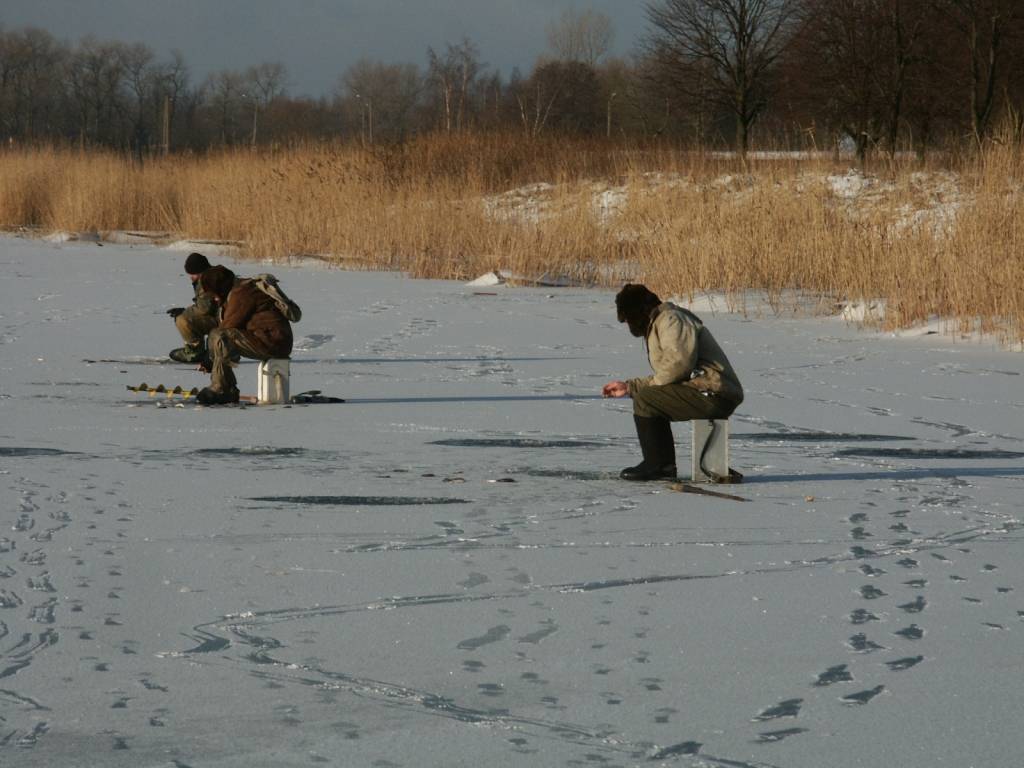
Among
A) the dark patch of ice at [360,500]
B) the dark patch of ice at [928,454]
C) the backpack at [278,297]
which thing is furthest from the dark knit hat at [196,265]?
the dark patch of ice at [928,454]

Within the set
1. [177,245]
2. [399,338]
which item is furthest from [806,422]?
[177,245]

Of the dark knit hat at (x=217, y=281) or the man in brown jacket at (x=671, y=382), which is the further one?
the dark knit hat at (x=217, y=281)

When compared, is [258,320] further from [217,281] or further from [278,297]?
[217,281]

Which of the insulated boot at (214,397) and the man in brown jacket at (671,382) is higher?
the man in brown jacket at (671,382)

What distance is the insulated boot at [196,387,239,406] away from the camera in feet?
28.3

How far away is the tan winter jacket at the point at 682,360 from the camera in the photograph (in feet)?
20.4

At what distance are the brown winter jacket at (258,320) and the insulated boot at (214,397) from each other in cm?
32

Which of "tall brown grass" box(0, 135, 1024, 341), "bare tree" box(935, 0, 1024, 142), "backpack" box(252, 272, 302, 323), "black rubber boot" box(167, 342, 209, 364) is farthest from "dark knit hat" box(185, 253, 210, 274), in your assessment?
"bare tree" box(935, 0, 1024, 142)

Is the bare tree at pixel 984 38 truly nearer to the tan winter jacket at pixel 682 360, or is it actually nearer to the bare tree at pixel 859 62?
the bare tree at pixel 859 62

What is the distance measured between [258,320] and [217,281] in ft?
1.43

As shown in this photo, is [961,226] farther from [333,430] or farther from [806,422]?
[333,430]

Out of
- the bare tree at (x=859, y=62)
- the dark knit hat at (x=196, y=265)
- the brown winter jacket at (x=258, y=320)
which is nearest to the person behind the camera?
the brown winter jacket at (x=258, y=320)

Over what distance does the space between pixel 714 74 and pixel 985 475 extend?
2806cm

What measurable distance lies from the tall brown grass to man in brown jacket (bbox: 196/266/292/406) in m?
6.12
